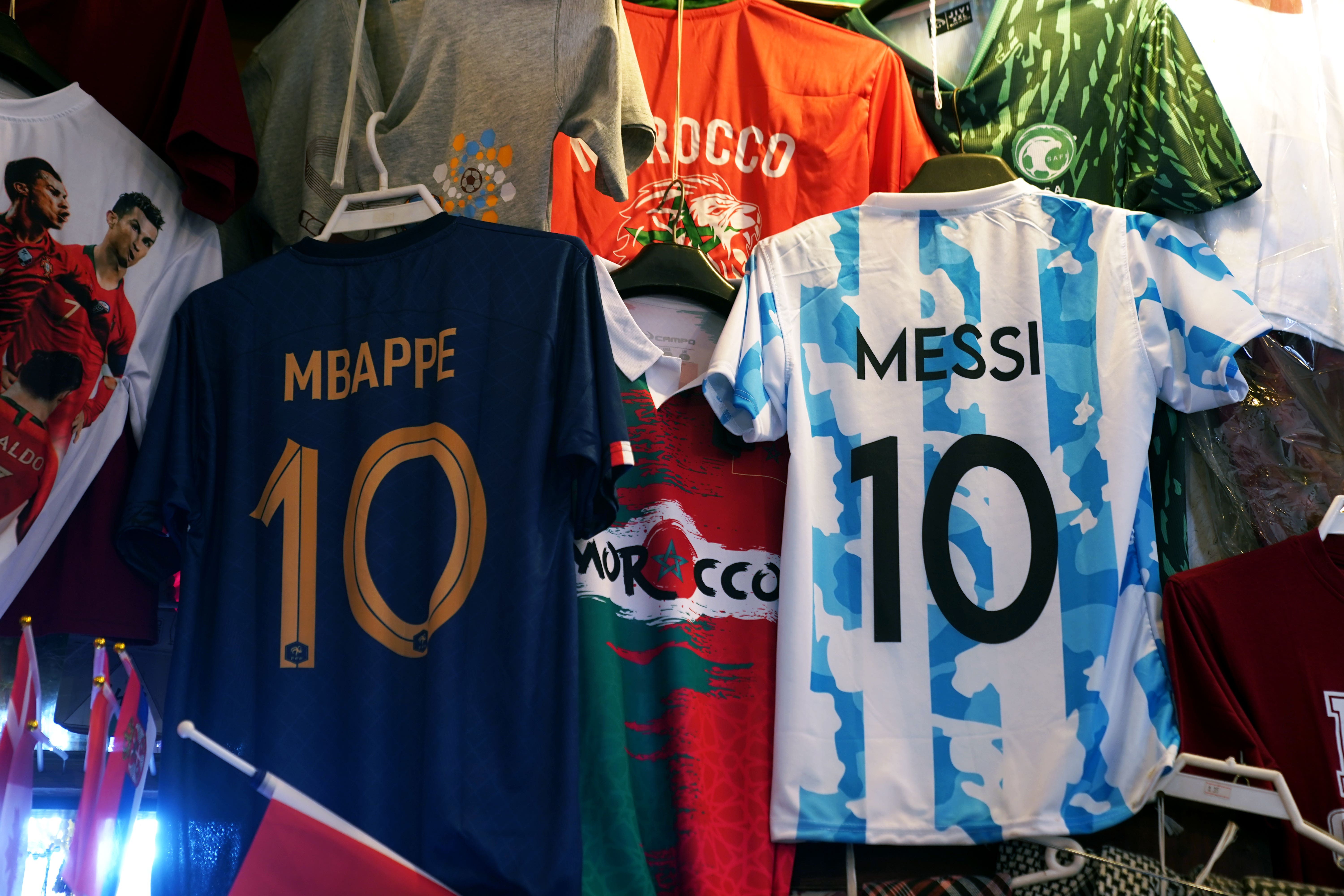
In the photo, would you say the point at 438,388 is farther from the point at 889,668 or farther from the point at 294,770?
the point at 889,668

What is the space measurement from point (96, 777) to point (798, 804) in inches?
38.4

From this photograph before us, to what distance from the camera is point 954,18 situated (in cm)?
224

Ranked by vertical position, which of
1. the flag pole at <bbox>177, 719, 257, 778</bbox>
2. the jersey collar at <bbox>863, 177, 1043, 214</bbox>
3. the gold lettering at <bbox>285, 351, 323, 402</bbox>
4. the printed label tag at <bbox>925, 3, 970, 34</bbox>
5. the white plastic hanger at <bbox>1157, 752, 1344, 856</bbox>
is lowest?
the white plastic hanger at <bbox>1157, 752, 1344, 856</bbox>

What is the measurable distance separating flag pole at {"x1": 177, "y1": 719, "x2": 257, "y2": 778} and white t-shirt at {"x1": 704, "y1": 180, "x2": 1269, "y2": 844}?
73 cm

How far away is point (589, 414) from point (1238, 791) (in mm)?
1031

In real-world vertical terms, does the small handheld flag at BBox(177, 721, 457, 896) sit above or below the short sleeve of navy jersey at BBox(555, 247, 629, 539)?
below

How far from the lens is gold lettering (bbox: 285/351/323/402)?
5.23ft

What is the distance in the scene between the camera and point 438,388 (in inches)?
61.1

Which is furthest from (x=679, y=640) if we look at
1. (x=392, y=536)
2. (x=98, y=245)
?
(x=98, y=245)

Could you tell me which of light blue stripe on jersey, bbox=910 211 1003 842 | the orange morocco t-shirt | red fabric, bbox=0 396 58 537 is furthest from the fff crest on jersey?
red fabric, bbox=0 396 58 537

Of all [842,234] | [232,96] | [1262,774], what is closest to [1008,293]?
[842,234]

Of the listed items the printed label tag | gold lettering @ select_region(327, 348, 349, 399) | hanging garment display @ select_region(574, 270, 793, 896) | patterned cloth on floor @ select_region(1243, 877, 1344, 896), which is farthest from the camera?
the printed label tag

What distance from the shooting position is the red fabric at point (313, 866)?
131cm

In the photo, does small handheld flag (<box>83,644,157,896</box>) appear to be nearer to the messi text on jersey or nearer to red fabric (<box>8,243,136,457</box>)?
red fabric (<box>8,243,136,457</box>)
